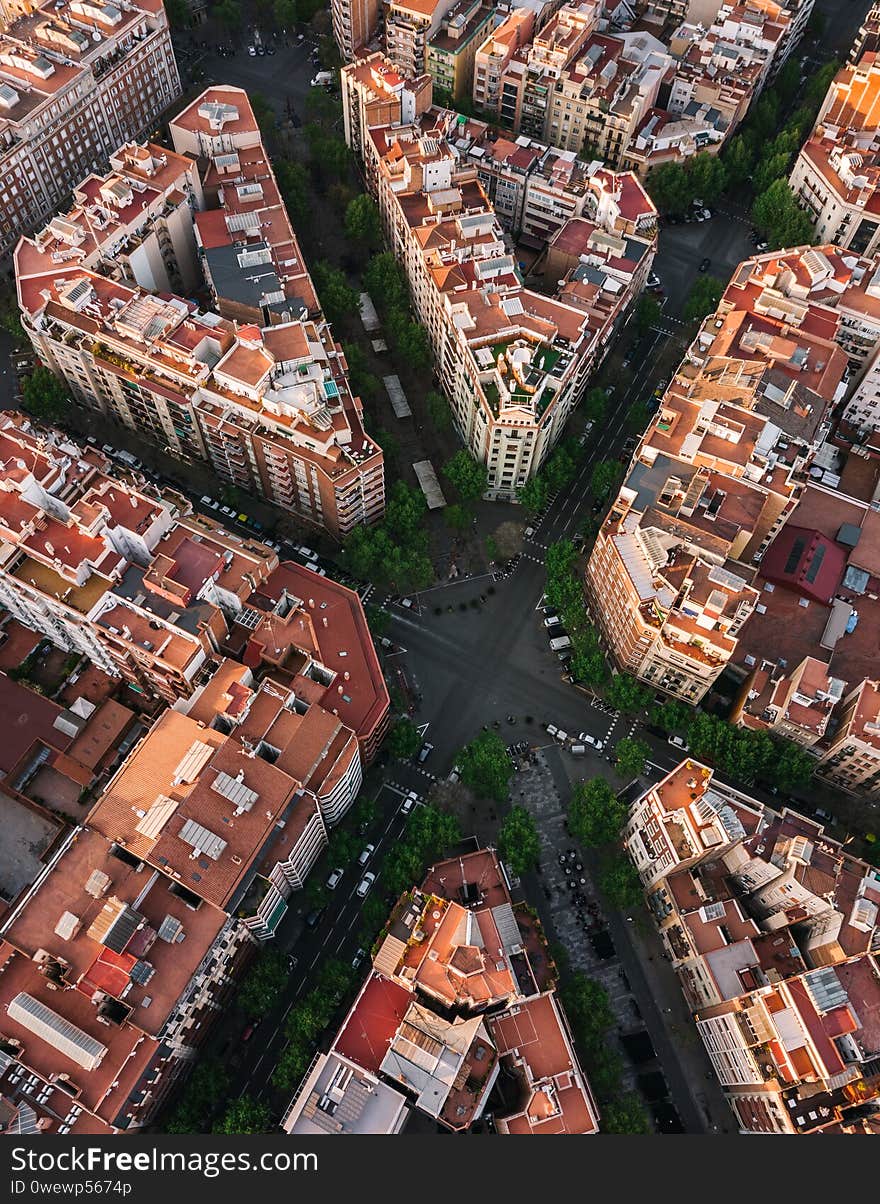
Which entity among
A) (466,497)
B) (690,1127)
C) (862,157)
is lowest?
(690,1127)

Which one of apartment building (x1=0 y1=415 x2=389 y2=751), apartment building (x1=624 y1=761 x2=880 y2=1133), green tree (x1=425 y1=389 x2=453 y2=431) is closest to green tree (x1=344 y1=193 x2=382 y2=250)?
green tree (x1=425 y1=389 x2=453 y2=431)

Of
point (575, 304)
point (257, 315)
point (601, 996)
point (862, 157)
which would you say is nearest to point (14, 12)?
point (257, 315)

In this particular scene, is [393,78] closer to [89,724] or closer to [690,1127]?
[89,724]

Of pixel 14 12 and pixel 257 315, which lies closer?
pixel 257 315

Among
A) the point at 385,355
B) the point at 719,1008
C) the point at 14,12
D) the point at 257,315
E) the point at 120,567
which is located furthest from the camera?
the point at 14,12

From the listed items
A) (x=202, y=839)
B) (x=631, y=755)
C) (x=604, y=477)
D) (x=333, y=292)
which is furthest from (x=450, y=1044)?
(x=333, y=292)

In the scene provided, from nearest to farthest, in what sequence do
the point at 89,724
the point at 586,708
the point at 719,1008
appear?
the point at 719,1008
the point at 89,724
the point at 586,708

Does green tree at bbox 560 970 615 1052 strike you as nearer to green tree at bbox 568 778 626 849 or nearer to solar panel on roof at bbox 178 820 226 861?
green tree at bbox 568 778 626 849
